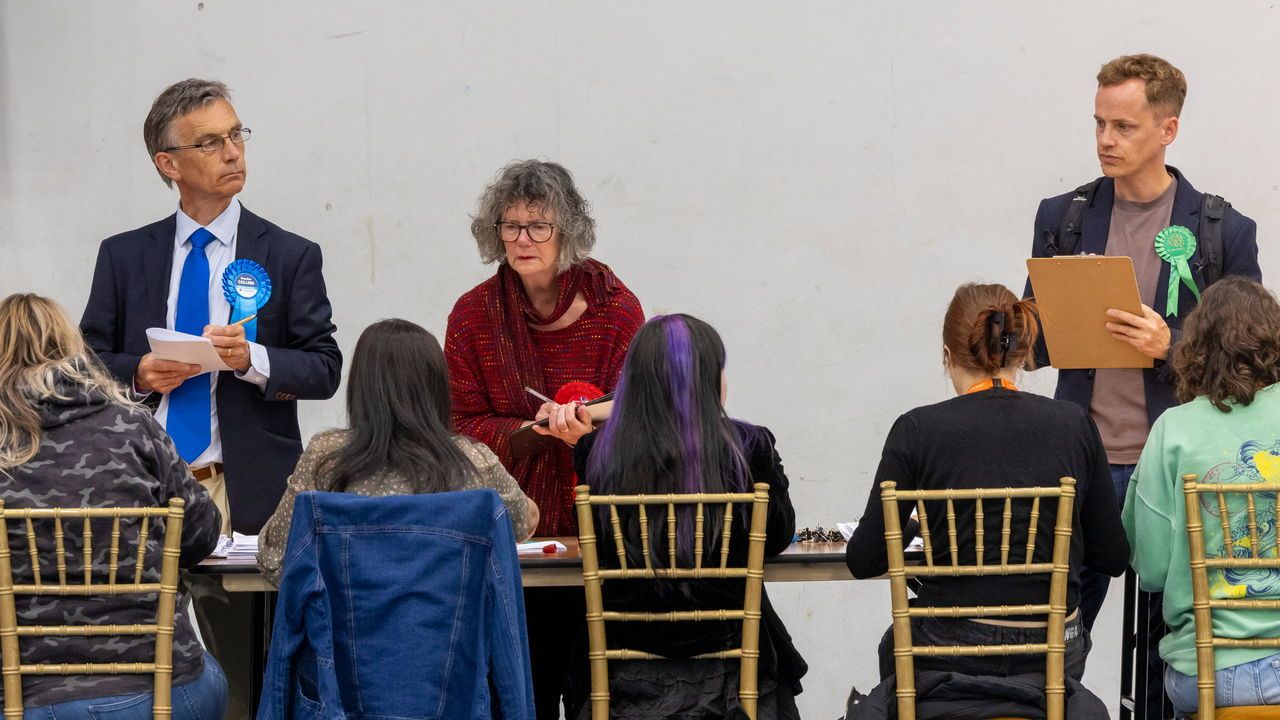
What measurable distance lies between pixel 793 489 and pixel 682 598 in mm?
2173

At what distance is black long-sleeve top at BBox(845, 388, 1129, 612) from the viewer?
8.50 ft

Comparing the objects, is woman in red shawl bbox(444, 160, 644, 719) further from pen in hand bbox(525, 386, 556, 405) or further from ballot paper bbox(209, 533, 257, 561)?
ballot paper bbox(209, 533, 257, 561)

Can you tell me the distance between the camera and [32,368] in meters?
2.61

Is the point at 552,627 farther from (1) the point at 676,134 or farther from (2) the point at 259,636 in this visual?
(1) the point at 676,134

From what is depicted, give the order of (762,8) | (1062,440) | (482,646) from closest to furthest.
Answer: (482,646), (1062,440), (762,8)

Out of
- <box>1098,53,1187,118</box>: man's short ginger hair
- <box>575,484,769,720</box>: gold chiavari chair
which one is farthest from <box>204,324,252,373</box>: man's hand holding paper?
<box>1098,53,1187,118</box>: man's short ginger hair

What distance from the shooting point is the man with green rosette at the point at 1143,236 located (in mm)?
3430

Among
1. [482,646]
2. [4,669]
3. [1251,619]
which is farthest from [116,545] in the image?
[1251,619]

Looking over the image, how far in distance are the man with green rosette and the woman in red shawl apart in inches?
45.2

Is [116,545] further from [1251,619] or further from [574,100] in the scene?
[574,100]

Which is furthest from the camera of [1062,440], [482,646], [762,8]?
[762,8]

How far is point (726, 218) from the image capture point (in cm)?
469

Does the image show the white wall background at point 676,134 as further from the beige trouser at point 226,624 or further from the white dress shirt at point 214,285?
the beige trouser at point 226,624

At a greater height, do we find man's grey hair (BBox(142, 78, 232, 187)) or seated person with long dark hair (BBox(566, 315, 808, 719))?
man's grey hair (BBox(142, 78, 232, 187))
